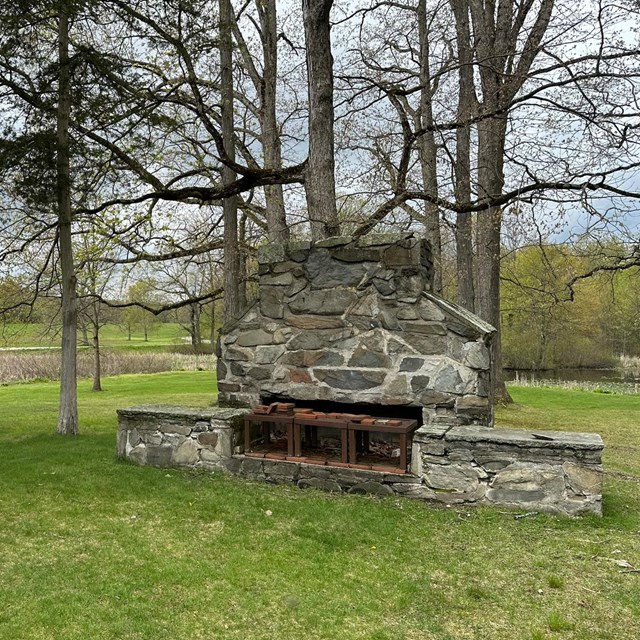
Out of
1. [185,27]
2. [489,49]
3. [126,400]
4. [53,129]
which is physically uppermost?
[489,49]

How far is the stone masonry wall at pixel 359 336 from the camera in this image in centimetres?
550

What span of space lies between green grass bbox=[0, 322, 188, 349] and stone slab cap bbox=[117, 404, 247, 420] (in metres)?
4.74

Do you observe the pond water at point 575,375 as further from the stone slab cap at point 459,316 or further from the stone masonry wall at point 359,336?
the stone masonry wall at point 359,336

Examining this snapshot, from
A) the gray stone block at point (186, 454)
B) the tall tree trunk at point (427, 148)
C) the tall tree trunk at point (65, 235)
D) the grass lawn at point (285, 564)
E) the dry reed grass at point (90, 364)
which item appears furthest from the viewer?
the dry reed grass at point (90, 364)

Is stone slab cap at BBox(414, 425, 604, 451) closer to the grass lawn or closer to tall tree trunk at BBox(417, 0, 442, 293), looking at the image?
the grass lawn

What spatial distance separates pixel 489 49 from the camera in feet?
37.2

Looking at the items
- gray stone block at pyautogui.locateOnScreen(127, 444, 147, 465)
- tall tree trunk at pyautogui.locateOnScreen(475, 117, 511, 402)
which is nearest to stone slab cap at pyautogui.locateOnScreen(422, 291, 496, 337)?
gray stone block at pyautogui.locateOnScreen(127, 444, 147, 465)

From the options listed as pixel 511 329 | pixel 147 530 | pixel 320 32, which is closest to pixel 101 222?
pixel 320 32

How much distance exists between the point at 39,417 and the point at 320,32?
8586mm

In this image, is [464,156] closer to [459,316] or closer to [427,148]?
[427,148]

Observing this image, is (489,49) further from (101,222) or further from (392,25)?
(101,222)

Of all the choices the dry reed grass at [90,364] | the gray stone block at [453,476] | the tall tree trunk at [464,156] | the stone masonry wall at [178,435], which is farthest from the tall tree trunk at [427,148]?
the dry reed grass at [90,364]

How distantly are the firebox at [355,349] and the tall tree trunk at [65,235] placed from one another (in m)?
3.01

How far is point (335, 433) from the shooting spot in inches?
257
